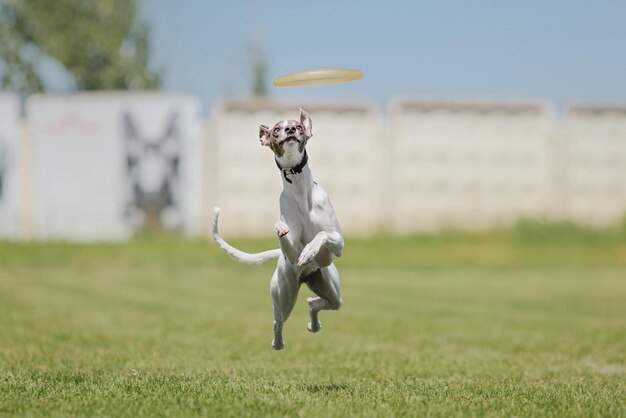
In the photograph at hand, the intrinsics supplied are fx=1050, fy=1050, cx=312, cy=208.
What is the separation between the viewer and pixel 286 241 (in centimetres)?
900

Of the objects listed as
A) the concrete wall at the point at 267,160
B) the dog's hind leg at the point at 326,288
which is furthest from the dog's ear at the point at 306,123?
the concrete wall at the point at 267,160

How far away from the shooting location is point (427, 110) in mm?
46812

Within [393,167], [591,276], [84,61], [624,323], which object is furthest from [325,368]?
[84,61]

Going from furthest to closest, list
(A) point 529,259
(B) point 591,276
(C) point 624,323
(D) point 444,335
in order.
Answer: (A) point 529,259 < (B) point 591,276 < (C) point 624,323 < (D) point 444,335

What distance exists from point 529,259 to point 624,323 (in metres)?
22.3

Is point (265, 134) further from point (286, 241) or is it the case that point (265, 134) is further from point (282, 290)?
point (282, 290)

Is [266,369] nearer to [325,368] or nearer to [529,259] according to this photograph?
[325,368]

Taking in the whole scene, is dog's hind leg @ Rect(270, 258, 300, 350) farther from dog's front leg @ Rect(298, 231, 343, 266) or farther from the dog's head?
the dog's head

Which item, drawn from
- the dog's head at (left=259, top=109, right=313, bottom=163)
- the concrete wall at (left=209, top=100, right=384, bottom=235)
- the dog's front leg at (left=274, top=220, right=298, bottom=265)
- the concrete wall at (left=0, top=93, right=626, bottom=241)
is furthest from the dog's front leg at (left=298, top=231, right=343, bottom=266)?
the concrete wall at (left=209, top=100, right=384, bottom=235)

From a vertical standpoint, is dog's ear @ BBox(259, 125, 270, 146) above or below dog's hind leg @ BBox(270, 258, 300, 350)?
above

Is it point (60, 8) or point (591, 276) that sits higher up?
point (60, 8)

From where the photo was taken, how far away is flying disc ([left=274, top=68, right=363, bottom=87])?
8.98 metres

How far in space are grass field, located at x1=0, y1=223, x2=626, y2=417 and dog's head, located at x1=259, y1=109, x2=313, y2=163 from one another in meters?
2.19

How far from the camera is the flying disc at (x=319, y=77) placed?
8.98 m
